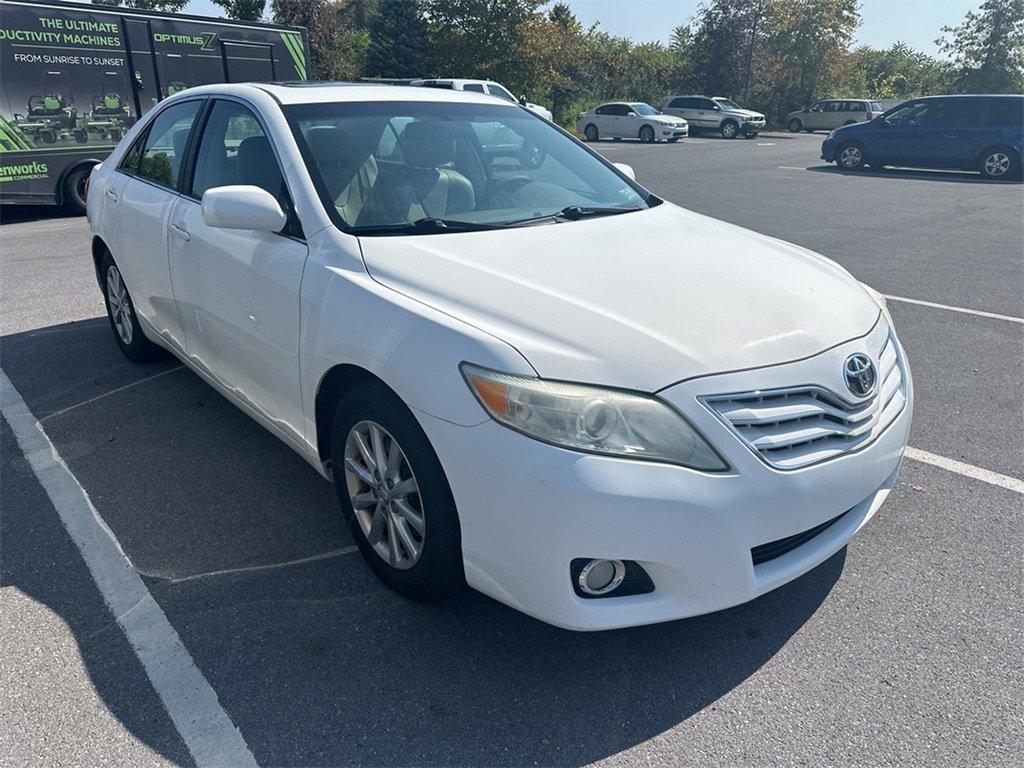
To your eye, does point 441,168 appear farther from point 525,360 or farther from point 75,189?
point 75,189

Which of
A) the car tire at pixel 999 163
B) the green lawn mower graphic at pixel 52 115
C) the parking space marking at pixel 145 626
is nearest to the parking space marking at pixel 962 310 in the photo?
the parking space marking at pixel 145 626

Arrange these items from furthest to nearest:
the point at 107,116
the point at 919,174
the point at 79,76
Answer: the point at 919,174, the point at 107,116, the point at 79,76

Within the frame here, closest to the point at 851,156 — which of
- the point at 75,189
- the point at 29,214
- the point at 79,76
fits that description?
the point at 79,76

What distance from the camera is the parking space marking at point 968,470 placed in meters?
3.69

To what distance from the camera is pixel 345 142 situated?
3398 millimetres

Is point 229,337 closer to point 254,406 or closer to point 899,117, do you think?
point 254,406

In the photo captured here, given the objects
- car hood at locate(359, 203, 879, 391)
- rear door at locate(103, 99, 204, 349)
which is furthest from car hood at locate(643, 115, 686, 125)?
car hood at locate(359, 203, 879, 391)

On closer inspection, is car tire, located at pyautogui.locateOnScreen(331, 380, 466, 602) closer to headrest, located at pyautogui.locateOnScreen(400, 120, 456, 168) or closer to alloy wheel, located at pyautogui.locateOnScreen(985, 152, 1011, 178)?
headrest, located at pyautogui.locateOnScreen(400, 120, 456, 168)

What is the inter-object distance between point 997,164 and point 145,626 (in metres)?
19.4

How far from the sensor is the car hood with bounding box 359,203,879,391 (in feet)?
7.72

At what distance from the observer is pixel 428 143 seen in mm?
3627

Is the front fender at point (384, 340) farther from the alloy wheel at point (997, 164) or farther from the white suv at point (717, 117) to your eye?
the white suv at point (717, 117)

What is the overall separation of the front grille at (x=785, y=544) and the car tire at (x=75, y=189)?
12249 mm

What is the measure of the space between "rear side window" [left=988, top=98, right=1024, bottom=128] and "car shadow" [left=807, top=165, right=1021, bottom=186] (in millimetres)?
1163
